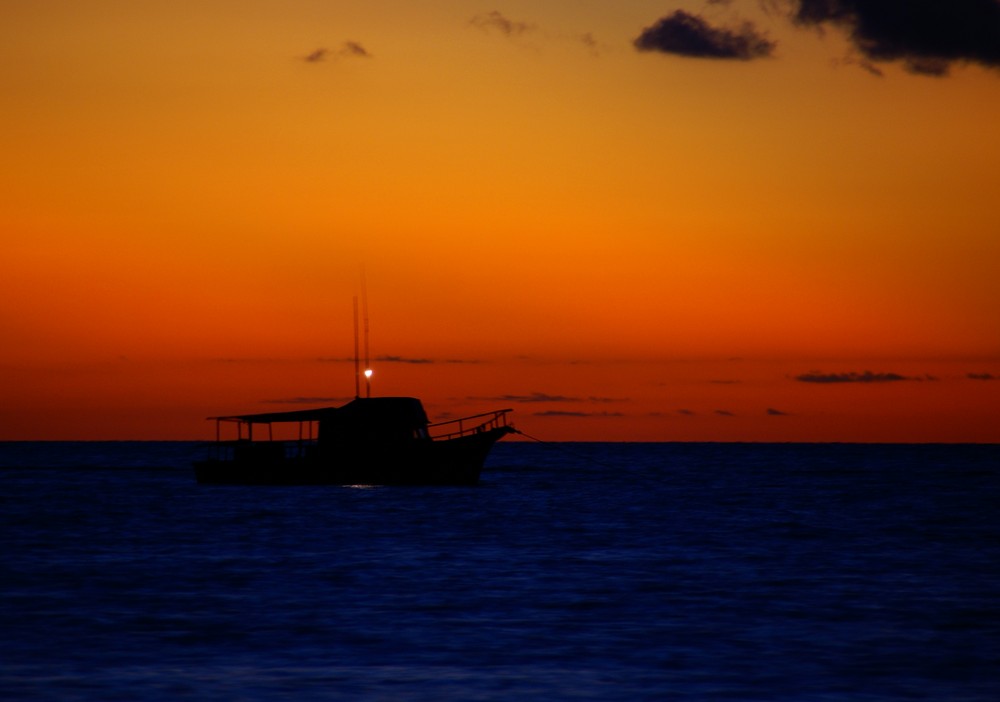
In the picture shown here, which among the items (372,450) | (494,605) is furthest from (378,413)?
(494,605)

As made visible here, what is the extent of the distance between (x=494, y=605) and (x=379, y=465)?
137 feet

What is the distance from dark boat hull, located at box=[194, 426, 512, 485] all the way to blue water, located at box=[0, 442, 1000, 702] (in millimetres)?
4780

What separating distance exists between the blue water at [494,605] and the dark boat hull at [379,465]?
4780 mm

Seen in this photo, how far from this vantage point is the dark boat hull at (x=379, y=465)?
2874 inches

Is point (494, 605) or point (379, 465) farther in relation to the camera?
point (379, 465)

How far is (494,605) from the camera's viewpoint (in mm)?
31734

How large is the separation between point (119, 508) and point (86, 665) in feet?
171

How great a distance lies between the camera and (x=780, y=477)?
435 ft

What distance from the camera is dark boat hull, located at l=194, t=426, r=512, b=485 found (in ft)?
240

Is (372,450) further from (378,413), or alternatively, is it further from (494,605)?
(494,605)

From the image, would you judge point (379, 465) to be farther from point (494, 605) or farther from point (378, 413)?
point (494, 605)

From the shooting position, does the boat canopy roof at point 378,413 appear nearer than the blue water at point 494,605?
No

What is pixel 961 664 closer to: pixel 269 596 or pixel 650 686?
pixel 650 686

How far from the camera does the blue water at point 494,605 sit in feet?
71.9
